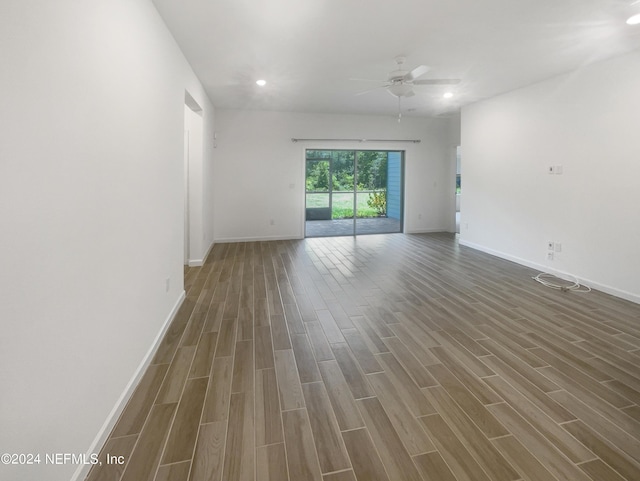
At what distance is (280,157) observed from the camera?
715cm

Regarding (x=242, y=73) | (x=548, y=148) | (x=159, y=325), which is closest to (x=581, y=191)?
(x=548, y=148)

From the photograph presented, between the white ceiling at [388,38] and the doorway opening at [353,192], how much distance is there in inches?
104

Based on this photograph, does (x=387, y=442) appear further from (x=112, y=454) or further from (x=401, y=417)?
(x=112, y=454)

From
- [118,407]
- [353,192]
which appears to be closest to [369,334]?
[118,407]

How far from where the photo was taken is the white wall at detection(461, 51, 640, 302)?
3.71m

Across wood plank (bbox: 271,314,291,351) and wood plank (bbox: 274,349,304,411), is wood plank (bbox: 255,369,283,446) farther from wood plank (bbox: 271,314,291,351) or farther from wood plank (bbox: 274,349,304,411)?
wood plank (bbox: 271,314,291,351)

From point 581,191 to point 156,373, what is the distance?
5.04 metres

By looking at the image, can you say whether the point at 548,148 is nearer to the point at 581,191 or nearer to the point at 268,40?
the point at 581,191

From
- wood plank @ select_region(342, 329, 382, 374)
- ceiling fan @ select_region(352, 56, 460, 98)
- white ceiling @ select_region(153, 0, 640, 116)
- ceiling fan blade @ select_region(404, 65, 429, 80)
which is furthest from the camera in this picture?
ceiling fan @ select_region(352, 56, 460, 98)

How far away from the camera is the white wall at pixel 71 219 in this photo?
3.36 ft

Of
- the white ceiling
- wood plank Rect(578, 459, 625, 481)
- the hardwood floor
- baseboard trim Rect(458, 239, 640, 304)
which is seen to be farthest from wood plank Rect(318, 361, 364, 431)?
baseboard trim Rect(458, 239, 640, 304)

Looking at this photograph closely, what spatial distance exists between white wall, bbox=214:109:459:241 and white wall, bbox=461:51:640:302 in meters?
1.88

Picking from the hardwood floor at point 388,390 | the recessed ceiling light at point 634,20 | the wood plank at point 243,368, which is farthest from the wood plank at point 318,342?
the recessed ceiling light at point 634,20

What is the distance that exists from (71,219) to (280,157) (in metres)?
6.04
